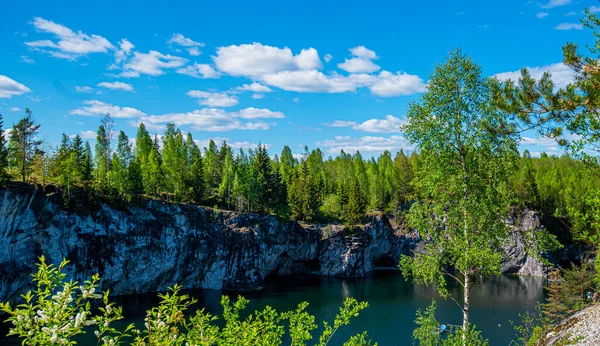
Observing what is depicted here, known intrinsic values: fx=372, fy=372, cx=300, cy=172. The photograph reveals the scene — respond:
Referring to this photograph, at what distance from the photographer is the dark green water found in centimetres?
3725

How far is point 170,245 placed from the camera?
165 feet

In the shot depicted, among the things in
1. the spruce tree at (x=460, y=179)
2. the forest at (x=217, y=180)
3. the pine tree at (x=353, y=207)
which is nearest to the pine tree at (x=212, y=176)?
the forest at (x=217, y=180)

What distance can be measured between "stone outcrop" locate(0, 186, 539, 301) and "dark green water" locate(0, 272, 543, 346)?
10.3 feet

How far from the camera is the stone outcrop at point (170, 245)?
39844 mm

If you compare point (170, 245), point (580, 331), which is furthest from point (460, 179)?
point (170, 245)

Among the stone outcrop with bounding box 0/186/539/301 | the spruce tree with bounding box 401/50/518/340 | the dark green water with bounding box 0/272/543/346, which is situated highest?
the spruce tree with bounding box 401/50/518/340

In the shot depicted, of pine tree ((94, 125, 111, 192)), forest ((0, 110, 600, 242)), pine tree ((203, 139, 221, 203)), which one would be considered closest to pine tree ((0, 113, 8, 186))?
forest ((0, 110, 600, 242))

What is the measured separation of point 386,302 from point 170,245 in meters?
29.7

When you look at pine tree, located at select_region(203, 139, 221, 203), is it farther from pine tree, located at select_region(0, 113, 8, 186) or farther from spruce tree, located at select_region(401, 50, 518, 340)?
spruce tree, located at select_region(401, 50, 518, 340)

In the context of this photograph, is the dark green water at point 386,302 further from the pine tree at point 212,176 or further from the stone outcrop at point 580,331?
the stone outcrop at point 580,331

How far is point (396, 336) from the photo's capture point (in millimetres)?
35500

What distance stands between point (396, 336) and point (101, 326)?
35.9 meters

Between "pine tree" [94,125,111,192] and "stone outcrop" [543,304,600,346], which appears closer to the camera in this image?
"stone outcrop" [543,304,600,346]

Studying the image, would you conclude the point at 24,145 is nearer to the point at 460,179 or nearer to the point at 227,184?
the point at 227,184
